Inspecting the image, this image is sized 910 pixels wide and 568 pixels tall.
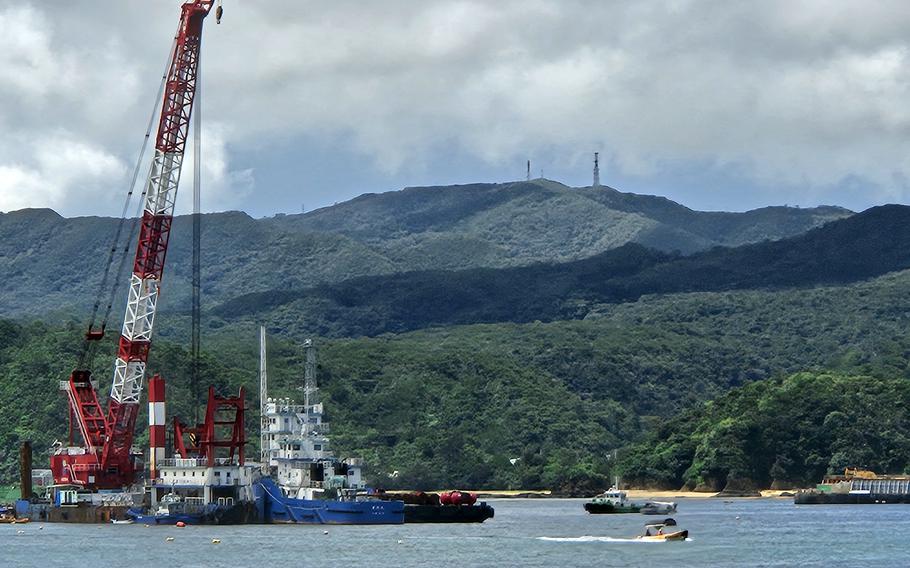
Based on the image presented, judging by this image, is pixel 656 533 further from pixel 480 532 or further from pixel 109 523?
pixel 109 523

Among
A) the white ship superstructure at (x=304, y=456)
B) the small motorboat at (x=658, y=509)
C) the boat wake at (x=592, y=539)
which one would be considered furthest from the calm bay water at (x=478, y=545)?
the small motorboat at (x=658, y=509)

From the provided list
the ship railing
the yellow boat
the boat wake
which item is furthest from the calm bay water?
the ship railing

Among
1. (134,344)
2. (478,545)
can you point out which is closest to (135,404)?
Result: (134,344)

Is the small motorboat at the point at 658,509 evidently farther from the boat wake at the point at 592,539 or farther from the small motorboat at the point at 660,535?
the boat wake at the point at 592,539

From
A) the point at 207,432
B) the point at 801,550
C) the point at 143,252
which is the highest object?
the point at 143,252

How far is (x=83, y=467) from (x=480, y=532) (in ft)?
106

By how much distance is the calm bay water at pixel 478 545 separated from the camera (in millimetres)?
100875

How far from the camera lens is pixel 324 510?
127688 mm

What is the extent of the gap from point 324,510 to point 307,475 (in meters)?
2.87

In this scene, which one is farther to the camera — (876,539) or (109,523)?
(109,523)

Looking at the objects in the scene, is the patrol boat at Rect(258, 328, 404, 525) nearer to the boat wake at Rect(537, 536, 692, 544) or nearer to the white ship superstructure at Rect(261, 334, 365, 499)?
the white ship superstructure at Rect(261, 334, 365, 499)

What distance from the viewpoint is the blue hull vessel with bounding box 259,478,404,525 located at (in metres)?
127

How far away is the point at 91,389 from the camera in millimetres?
142625

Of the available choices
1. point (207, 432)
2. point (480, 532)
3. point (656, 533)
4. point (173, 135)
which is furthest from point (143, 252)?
point (656, 533)
